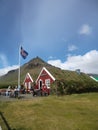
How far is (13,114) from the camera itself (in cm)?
1894

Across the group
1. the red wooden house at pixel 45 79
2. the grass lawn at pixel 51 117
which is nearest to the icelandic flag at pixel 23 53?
the red wooden house at pixel 45 79

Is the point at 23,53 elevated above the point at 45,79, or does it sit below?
above

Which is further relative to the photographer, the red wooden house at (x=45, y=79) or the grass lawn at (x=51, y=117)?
the red wooden house at (x=45, y=79)

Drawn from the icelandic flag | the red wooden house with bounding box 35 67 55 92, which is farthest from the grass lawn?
the red wooden house with bounding box 35 67 55 92

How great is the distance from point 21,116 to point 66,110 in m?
3.54

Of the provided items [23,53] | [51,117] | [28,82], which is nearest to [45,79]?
[23,53]

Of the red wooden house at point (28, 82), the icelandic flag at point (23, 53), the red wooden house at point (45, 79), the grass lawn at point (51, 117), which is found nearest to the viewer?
the grass lawn at point (51, 117)

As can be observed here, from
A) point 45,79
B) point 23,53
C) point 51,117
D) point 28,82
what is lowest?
point 51,117

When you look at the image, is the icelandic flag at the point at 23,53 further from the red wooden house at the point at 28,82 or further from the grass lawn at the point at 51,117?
the grass lawn at the point at 51,117

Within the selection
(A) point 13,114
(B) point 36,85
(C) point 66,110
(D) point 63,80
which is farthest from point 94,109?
(B) point 36,85

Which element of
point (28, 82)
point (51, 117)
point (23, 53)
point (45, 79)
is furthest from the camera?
point (28, 82)

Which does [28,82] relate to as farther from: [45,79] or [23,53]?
[23,53]

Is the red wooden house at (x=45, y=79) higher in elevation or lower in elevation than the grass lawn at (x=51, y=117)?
higher

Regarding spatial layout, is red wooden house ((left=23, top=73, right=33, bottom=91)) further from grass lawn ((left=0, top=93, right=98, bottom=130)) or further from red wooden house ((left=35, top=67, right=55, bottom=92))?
grass lawn ((left=0, top=93, right=98, bottom=130))
